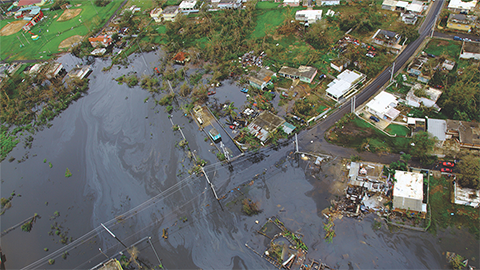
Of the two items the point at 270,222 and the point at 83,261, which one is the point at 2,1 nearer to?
the point at 83,261

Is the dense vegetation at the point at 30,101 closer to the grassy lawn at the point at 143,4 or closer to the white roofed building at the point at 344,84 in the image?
the grassy lawn at the point at 143,4

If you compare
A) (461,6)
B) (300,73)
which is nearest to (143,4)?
(300,73)

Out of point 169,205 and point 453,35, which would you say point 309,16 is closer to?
point 453,35

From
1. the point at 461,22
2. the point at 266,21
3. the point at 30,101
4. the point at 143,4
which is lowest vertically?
the point at 30,101

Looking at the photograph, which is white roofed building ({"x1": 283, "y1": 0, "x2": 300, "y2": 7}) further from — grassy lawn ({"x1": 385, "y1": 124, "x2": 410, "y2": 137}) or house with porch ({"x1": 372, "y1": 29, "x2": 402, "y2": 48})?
grassy lawn ({"x1": 385, "y1": 124, "x2": 410, "y2": 137})

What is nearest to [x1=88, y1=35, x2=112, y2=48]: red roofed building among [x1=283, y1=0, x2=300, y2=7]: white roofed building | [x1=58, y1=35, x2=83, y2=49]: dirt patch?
[x1=58, y1=35, x2=83, y2=49]: dirt patch

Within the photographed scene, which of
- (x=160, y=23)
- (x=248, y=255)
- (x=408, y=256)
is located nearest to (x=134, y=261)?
(x=248, y=255)
